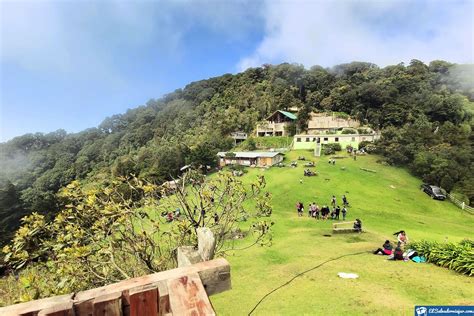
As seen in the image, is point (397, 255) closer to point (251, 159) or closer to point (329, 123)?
point (251, 159)

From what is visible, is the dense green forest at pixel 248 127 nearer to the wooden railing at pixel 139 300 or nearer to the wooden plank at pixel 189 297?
the wooden railing at pixel 139 300

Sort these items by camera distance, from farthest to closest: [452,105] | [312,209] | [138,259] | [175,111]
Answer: [175,111] → [452,105] → [312,209] → [138,259]

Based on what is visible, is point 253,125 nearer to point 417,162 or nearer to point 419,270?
point 417,162

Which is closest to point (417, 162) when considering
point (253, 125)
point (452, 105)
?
point (452, 105)

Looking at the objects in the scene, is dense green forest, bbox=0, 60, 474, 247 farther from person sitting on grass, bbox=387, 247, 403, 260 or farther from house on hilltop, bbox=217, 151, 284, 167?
person sitting on grass, bbox=387, 247, 403, 260

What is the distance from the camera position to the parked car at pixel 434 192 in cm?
3483

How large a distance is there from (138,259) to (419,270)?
11.2 m

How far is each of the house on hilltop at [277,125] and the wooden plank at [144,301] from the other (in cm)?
6973

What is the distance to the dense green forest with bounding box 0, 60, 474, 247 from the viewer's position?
43.1m

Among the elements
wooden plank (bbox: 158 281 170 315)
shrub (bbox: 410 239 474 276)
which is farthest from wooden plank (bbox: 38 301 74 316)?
shrub (bbox: 410 239 474 276)

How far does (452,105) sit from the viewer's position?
6356 cm

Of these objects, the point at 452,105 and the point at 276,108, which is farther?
the point at 276,108

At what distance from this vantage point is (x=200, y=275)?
288 cm

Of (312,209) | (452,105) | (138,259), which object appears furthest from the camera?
(452,105)
